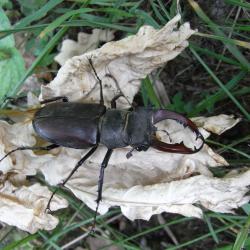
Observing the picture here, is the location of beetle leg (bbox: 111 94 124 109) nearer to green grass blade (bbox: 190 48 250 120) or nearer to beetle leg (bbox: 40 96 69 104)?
beetle leg (bbox: 40 96 69 104)

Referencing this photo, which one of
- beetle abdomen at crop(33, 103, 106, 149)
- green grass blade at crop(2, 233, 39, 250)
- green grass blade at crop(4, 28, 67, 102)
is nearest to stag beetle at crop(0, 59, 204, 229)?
beetle abdomen at crop(33, 103, 106, 149)

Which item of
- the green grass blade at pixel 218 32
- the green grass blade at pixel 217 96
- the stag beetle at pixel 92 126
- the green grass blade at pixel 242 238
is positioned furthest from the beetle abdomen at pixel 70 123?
the green grass blade at pixel 242 238

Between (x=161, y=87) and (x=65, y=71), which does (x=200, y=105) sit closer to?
(x=161, y=87)

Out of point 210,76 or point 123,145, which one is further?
point 210,76

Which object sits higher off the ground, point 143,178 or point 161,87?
point 161,87

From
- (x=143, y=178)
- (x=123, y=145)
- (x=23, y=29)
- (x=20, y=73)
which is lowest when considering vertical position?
(x=143, y=178)

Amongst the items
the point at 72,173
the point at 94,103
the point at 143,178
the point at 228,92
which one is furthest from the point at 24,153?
the point at 228,92

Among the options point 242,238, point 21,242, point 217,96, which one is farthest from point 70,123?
point 242,238
